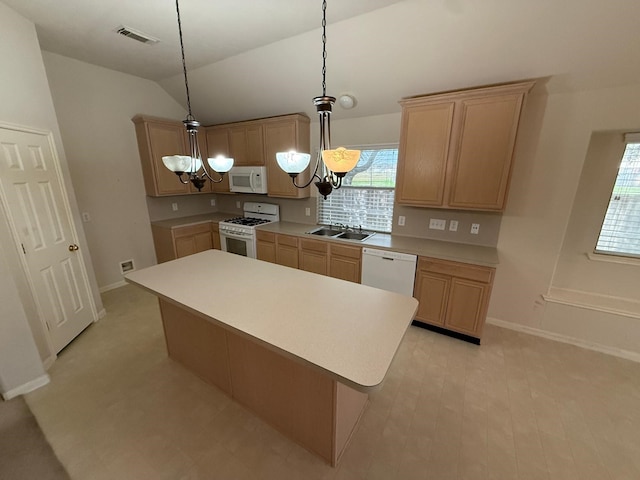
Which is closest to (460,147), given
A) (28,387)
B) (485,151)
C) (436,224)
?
(485,151)

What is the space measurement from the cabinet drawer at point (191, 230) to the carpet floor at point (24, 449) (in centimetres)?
238

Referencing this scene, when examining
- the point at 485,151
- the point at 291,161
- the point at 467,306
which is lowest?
the point at 467,306

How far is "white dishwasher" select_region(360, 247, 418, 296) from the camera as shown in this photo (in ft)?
8.72

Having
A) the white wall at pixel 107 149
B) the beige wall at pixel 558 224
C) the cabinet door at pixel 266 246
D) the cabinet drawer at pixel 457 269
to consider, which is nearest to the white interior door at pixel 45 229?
the white wall at pixel 107 149

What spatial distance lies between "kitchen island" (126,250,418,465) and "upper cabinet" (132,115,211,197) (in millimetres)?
2273

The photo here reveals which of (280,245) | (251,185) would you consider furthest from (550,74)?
(251,185)

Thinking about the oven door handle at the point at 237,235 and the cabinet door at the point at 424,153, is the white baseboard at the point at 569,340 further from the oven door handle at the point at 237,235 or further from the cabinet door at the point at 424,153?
the oven door handle at the point at 237,235

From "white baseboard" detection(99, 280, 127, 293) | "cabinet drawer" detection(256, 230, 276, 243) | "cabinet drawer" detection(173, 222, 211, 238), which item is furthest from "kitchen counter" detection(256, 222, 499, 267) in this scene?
"white baseboard" detection(99, 280, 127, 293)

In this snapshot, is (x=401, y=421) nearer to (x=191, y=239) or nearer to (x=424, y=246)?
(x=424, y=246)

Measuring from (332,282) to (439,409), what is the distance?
1.24 meters

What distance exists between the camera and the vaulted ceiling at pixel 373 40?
1.79 metres

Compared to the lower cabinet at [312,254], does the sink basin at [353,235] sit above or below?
above

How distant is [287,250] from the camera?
3492 millimetres

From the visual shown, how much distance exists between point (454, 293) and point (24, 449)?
3.43m
